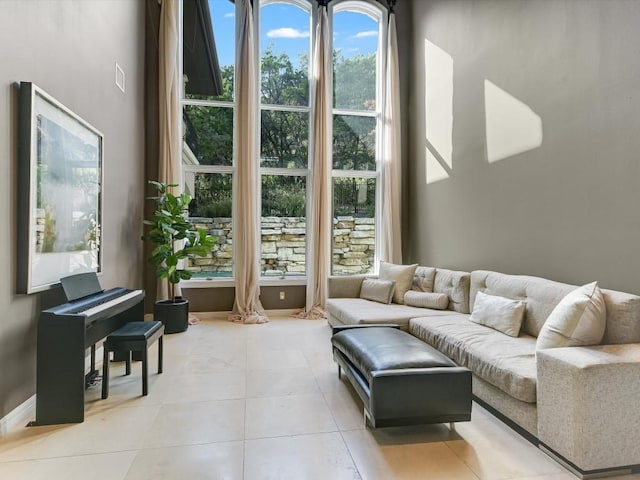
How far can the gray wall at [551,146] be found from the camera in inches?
107

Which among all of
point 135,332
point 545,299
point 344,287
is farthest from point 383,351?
point 344,287

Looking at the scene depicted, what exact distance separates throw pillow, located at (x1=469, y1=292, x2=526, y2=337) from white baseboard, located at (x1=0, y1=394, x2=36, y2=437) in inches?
140

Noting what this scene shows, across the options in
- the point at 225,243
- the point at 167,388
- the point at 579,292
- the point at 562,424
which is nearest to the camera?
the point at 562,424

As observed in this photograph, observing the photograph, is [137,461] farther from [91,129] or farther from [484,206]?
[484,206]

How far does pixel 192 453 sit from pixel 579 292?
2.61 metres

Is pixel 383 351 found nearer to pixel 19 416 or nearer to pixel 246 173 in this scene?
pixel 19 416

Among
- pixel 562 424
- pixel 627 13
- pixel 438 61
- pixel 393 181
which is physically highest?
pixel 438 61

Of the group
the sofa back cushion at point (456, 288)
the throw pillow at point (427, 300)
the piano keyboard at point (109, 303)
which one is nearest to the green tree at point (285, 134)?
the throw pillow at point (427, 300)

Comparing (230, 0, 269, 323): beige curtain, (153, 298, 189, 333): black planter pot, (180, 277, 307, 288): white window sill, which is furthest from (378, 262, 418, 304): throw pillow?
(153, 298, 189, 333): black planter pot

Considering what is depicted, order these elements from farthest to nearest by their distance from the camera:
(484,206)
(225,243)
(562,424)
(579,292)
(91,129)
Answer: (225,243), (484,206), (91,129), (579,292), (562,424)

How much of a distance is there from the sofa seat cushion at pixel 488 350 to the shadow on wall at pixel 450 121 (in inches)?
72.9

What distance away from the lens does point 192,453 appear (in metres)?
2.12

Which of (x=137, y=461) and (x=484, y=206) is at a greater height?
(x=484, y=206)

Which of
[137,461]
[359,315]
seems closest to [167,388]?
[137,461]
